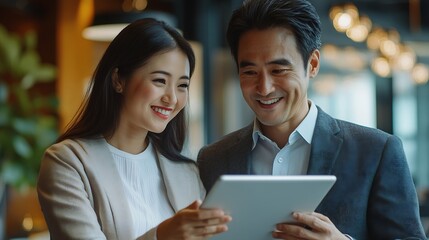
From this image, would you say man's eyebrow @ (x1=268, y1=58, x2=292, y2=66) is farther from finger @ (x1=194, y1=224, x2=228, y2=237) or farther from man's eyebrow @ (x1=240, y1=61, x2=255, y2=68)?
finger @ (x1=194, y1=224, x2=228, y2=237)

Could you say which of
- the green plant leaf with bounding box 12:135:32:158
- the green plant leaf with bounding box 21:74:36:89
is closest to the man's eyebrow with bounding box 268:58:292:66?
the green plant leaf with bounding box 12:135:32:158

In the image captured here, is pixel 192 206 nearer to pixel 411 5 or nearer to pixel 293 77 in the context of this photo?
pixel 293 77

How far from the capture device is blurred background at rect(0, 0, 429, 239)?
6766mm

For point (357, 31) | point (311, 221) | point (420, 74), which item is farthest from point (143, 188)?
point (420, 74)

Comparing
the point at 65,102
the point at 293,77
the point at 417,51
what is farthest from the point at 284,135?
the point at 417,51

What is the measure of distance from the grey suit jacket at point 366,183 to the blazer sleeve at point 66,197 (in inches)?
25.4

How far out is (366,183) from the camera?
7.22ft

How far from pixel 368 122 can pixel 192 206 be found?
6686mm

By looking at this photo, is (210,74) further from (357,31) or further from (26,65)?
(26,65)

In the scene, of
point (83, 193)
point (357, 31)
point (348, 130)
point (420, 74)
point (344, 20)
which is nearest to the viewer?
point (83, 193)

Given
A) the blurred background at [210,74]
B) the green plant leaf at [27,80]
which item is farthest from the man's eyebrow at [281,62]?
the green plant leaf at [27,80]

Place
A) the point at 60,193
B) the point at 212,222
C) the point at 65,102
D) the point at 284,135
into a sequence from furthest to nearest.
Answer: the point at 65,102 < the point at 284,135 < the point at 60,193 < the point at 212,222

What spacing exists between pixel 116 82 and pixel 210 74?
506cm

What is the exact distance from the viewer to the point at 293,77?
87.6 inches
